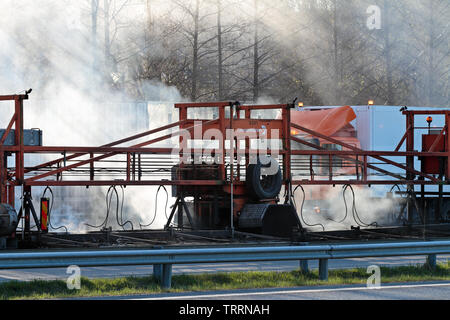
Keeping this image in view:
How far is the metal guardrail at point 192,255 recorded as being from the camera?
375 inches

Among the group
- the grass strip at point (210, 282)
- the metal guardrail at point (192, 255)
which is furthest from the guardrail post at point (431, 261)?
the metal guardrail at point (192, 255)

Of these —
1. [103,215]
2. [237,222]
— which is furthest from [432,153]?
[103,215]

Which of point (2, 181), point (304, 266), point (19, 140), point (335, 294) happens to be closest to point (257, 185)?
point (19, 140)

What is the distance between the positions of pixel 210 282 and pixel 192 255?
586 millimetres

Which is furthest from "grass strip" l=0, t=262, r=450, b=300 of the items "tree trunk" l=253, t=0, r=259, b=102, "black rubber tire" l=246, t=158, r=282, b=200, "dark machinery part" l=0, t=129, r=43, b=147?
"tree trunk" l=253, t=0, r=259, b=102

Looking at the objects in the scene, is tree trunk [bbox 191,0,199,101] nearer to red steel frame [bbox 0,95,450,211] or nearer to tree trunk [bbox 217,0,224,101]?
tree trunk [bbox 217,0,224,101]

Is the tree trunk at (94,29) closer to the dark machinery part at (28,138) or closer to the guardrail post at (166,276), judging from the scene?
the dark machinery part at (28,138)

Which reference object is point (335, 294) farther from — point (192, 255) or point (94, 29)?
point (94, 29)

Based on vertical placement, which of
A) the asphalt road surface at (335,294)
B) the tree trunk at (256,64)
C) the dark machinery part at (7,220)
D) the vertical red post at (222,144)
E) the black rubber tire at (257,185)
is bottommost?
the asphalt road surface at (335,294)

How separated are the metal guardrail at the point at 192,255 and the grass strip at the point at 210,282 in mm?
268

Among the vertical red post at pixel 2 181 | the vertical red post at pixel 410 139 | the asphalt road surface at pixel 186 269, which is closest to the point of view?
the asphalt road surface at pixel 186 269

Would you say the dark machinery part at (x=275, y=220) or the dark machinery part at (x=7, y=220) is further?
the dark machinery part at (x=275, y=220)

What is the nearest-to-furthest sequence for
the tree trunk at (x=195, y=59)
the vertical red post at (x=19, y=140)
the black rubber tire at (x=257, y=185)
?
the vertical red post at (x=19, y=140) < the black rubber tire at (x=257, y=185) < the tree trunk at (x=195, y=59)

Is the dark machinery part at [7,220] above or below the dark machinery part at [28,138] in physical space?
below
